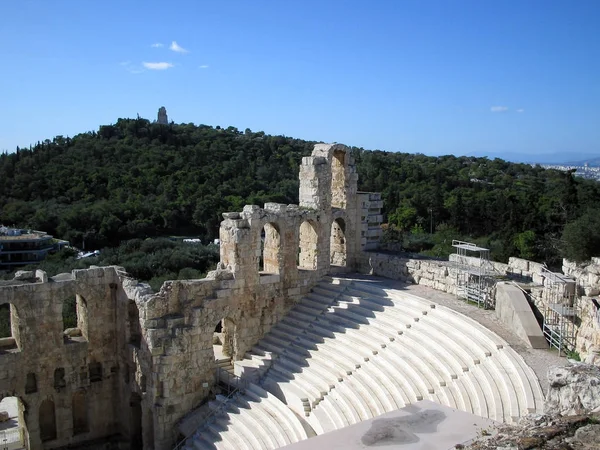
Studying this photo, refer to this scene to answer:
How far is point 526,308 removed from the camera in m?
15.2

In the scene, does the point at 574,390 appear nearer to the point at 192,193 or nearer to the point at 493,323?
the point at 493,323

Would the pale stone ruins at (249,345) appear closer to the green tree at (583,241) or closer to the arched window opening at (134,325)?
the arched window opening at (134,325)

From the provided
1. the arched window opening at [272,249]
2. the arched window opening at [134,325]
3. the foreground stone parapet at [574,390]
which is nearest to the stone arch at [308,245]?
the arched window opening at [272,249]

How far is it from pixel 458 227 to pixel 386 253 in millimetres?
23557

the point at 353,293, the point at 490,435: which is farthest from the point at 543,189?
the point at 490,435

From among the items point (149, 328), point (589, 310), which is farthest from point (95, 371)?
point (589, 310)

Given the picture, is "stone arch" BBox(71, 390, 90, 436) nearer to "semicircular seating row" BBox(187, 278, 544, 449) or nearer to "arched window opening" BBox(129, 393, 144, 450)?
"arched window opening" BBox(129, 393, 144, 450)

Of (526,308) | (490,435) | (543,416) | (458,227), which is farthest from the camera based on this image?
(458,227)

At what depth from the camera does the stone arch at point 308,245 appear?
20875 mm

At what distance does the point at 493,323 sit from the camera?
1561 centimetres

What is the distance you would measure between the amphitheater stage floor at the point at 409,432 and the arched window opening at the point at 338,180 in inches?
486

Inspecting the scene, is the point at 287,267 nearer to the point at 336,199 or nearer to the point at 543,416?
the point at 336,199

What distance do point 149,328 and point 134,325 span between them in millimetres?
2332

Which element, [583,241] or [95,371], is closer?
[95,371]
